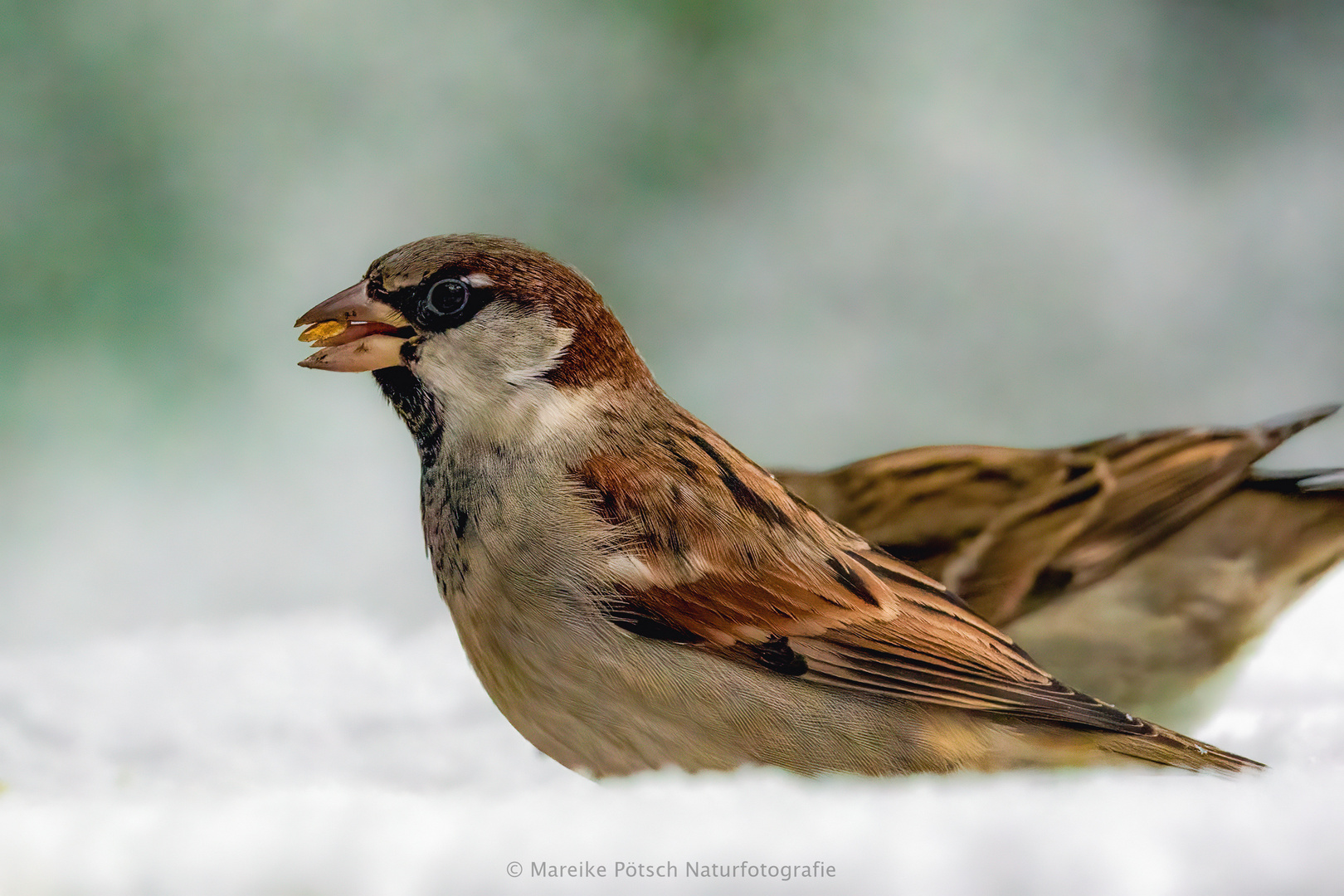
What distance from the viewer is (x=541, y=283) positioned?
91cm

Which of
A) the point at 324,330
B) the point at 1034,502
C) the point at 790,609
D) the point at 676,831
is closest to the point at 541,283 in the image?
the point at 324,330

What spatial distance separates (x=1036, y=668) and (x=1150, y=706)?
0.37 metres

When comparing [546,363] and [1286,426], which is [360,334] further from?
[1286,426]

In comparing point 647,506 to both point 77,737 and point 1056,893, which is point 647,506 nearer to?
point 1056,893

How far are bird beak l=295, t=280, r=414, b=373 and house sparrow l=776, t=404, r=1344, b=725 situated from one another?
0.52m

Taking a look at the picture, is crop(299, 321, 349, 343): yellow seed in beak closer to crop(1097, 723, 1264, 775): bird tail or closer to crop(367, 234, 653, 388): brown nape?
crop(367, 234, 653, 388): brown nape

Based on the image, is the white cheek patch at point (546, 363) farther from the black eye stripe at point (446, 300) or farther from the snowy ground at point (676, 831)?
the snowy ground at point (676, 831)

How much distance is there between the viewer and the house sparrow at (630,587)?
2.75 ft

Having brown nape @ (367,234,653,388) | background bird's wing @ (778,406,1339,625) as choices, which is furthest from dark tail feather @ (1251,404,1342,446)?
brown nape @ (367,234,653,388)

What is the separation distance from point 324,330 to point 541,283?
0.57 feet

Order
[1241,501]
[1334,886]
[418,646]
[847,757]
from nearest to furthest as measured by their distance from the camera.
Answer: [1334,886] → [847,757] → [1241,501] → [418,646]

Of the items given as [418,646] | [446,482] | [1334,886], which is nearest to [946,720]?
[1334,886]

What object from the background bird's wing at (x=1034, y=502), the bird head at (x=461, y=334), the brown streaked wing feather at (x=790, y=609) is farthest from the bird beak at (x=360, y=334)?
the background bird's wing at (x=1034, y=502)

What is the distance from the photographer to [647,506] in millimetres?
886
